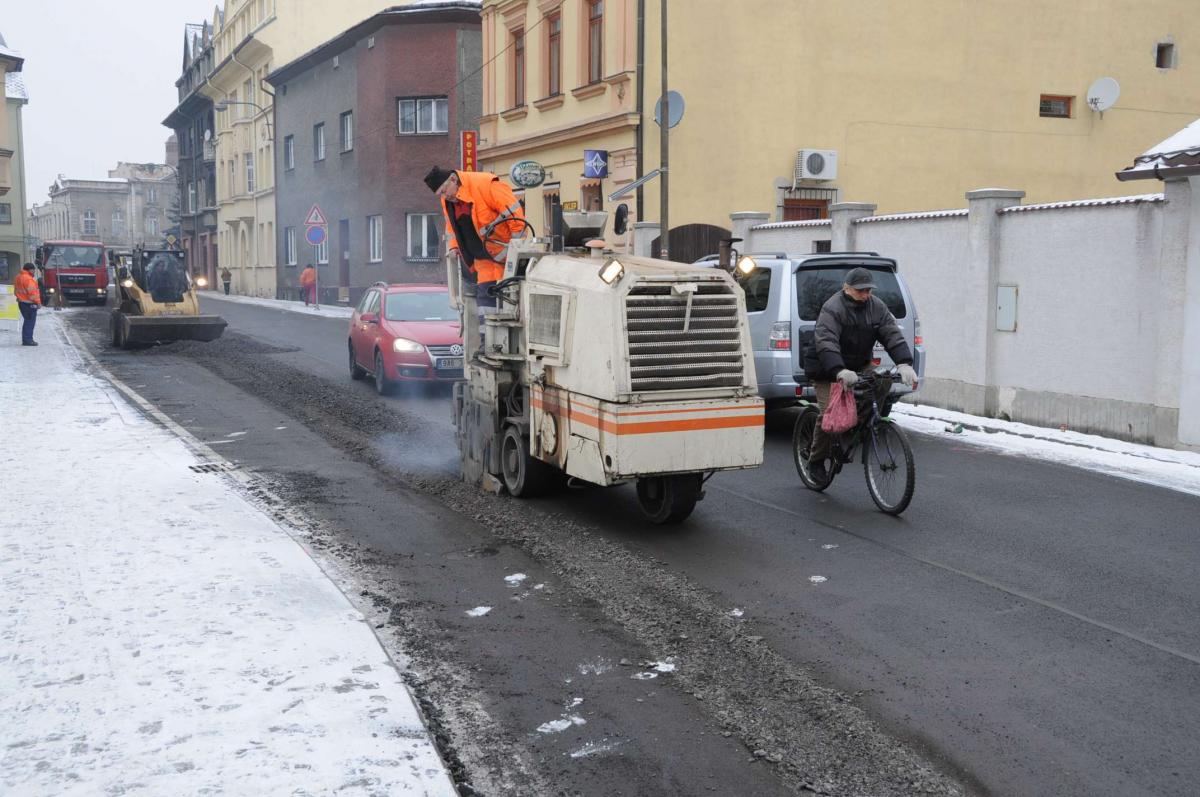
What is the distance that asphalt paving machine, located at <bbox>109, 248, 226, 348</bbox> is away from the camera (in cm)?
2297

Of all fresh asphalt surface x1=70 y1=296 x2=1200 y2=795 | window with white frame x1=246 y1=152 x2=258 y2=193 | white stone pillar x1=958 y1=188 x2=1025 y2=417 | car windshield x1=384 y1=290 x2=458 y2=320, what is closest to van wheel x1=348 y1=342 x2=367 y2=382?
car windshield x1=384 y1=290 x2=458 y2=320

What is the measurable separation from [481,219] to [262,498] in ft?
9.16

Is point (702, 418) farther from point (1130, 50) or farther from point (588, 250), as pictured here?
point (1130, 50)

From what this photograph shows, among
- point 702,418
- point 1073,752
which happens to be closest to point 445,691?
point 1073,752

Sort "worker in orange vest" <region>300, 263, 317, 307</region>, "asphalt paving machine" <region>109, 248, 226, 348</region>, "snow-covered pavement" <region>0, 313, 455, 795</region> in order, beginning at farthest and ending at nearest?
"worker in orange vest" <region>300, 263, 317, 307</region>
"asphalt paving machine" <region>109, 248, 226, 348</region>
"snow-covered pavement" <region>0, 313, 455, 795</region>

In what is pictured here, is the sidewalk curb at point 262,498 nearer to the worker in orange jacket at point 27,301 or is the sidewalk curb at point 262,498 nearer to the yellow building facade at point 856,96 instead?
the worker in orange jacket at point 27,301

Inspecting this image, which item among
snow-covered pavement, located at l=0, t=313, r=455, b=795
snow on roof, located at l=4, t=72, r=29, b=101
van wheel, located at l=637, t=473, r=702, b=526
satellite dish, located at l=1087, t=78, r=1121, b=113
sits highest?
snow on roof, located at l=4, t=72, r=29, b=101

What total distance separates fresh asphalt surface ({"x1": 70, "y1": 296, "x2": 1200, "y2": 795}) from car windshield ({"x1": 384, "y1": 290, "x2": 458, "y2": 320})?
5.23 meters

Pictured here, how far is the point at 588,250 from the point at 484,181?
155 cm

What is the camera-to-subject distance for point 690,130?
2448 centimetres

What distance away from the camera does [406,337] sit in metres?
15.3

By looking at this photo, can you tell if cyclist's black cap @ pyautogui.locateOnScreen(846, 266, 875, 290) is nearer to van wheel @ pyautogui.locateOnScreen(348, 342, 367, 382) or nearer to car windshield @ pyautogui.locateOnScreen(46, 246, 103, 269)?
van wheel @ pyautogui.locateOnScreen(348, 342, 367, 382)

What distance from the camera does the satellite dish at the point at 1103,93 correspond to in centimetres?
2723

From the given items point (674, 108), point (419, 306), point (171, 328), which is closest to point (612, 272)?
point (419, 306)
